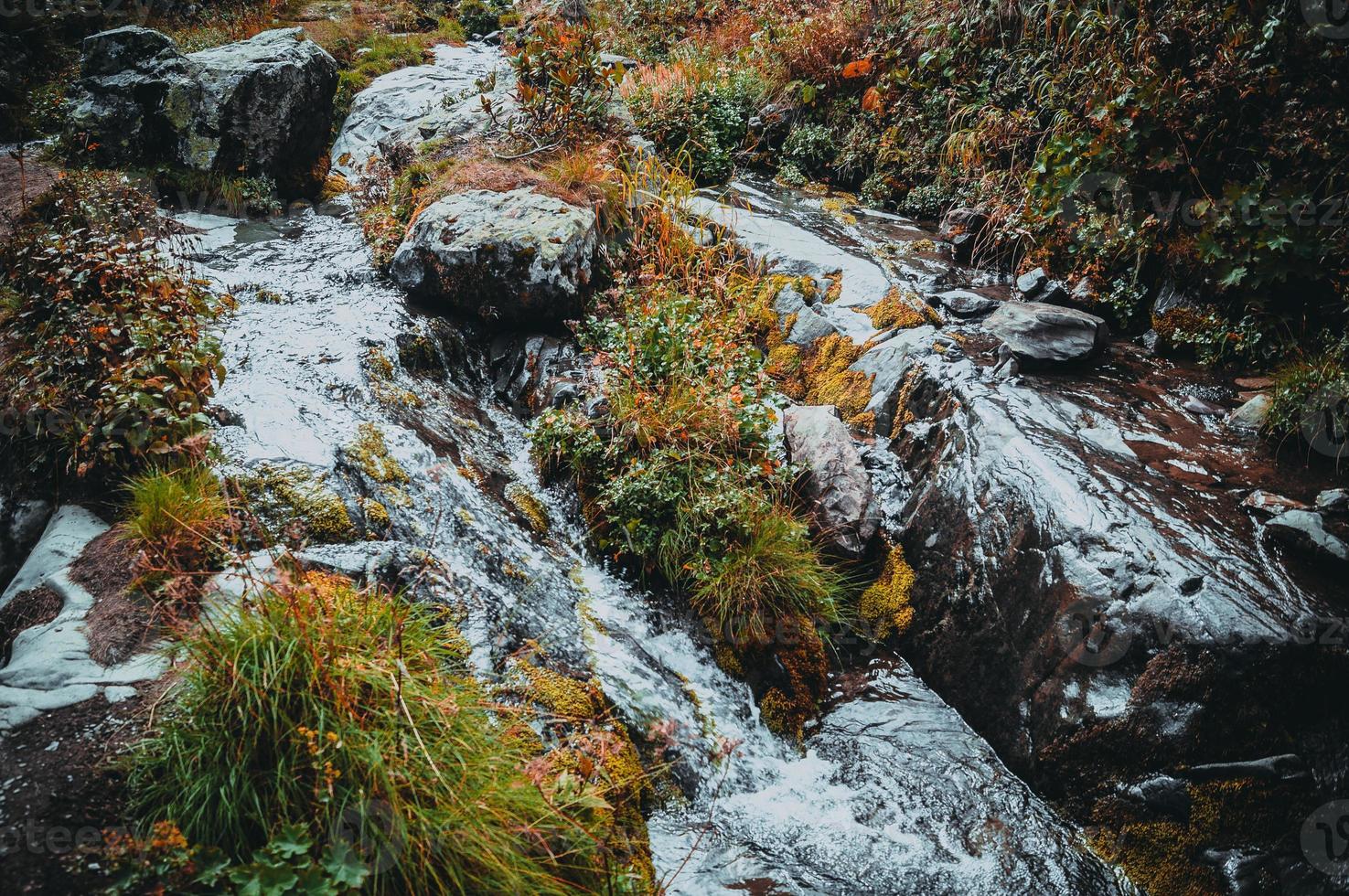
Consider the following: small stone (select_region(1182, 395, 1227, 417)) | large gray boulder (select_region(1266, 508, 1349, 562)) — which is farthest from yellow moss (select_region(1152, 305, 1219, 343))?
large gray boulder (select_region(1266, 508, 1349, 562))

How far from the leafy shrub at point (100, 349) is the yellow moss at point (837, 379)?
16.1 ft

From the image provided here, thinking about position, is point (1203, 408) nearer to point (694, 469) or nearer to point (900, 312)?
point (900, 312)

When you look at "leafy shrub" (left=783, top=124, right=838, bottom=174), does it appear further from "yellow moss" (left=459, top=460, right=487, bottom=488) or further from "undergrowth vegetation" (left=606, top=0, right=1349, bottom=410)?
"yellow moss" (left=459, top=460, right=487, bottom=488)

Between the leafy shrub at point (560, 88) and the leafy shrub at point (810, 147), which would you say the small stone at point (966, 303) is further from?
the leafy shrub at point (560, 88)

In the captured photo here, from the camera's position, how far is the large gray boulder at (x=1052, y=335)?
17.7 feet

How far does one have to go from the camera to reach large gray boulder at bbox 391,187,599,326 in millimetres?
6555

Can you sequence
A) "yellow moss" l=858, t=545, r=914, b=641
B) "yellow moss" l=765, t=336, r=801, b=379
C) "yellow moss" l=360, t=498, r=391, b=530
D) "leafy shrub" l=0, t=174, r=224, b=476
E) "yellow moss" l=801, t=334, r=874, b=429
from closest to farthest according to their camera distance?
"leafy shrub" l=0, t=174, r=224, b=476, "yellow moss" l=360, t=498, r=391, b=530, "yellow moss" l=858, t=545, r=914, b=641, "yellow moss" l=801, t=334, r=874, b=429, "yellow moss" l=765, t=336, r=801, b=379

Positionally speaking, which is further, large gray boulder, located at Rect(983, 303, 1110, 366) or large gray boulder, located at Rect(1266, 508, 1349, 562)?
large gray boulder, located at Rect(983, 303, 1110, 366)

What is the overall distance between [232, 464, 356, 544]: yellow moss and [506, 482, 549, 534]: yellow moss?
4.52 ft

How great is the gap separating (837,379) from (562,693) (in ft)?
13.2

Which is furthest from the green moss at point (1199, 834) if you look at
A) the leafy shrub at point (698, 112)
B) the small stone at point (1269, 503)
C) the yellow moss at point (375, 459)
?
the leafy shrub at point (698, 112)

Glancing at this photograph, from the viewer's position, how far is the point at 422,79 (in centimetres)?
1204

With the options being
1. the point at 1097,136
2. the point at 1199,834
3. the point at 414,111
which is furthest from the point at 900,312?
the point at 414,111

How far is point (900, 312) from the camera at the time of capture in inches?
250
